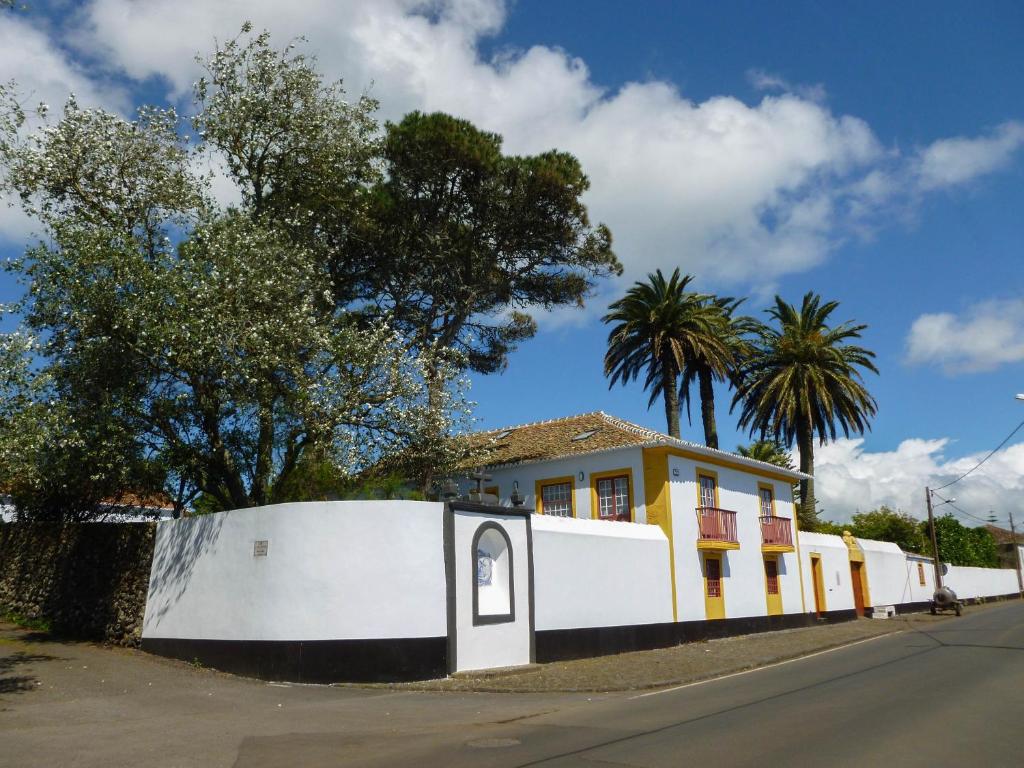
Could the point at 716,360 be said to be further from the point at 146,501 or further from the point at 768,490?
the point at 146,501

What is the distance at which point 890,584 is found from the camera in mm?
38625

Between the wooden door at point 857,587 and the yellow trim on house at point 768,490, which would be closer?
the yellow trim on house at point 768,490

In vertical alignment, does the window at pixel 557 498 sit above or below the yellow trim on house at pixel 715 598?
above

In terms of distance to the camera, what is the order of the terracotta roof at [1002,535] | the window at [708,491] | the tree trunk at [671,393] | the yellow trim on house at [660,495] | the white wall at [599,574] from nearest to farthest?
1. the white wall at [599,574]
2. the yellow trim on house at [660,495]
3. the window at [708,491]
4. the tree trunk at [671,393]
5. the terracotta roof at [1002,535]

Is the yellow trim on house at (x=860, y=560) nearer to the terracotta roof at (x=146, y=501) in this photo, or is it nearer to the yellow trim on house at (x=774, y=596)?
the yellow trim on house at (x=774, y=596)

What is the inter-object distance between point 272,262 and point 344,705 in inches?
392

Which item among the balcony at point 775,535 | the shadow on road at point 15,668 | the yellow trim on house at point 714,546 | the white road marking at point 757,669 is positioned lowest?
the white road marking at point 757,669

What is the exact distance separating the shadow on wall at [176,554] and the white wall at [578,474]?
31.7 ft

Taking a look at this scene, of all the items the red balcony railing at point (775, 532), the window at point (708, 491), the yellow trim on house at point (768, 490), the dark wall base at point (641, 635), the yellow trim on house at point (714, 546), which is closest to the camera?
the dark wall base at point (641, 635)

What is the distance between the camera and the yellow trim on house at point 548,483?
25323 millimetres

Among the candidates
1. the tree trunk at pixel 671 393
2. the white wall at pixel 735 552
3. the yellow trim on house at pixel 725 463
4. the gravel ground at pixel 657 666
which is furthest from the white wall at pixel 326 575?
the tree trunk at pixel 671 393

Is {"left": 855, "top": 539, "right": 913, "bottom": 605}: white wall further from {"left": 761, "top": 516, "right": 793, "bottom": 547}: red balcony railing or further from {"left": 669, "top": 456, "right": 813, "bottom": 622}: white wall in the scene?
{"left": 761, "top": 516, "right": 793, "bottom": 547}: red balcony railing

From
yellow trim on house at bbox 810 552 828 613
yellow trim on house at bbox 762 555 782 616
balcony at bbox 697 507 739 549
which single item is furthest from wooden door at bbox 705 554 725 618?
yellow trim on house at bbox 810 552 828 613

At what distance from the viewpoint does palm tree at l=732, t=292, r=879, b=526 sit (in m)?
36.2
